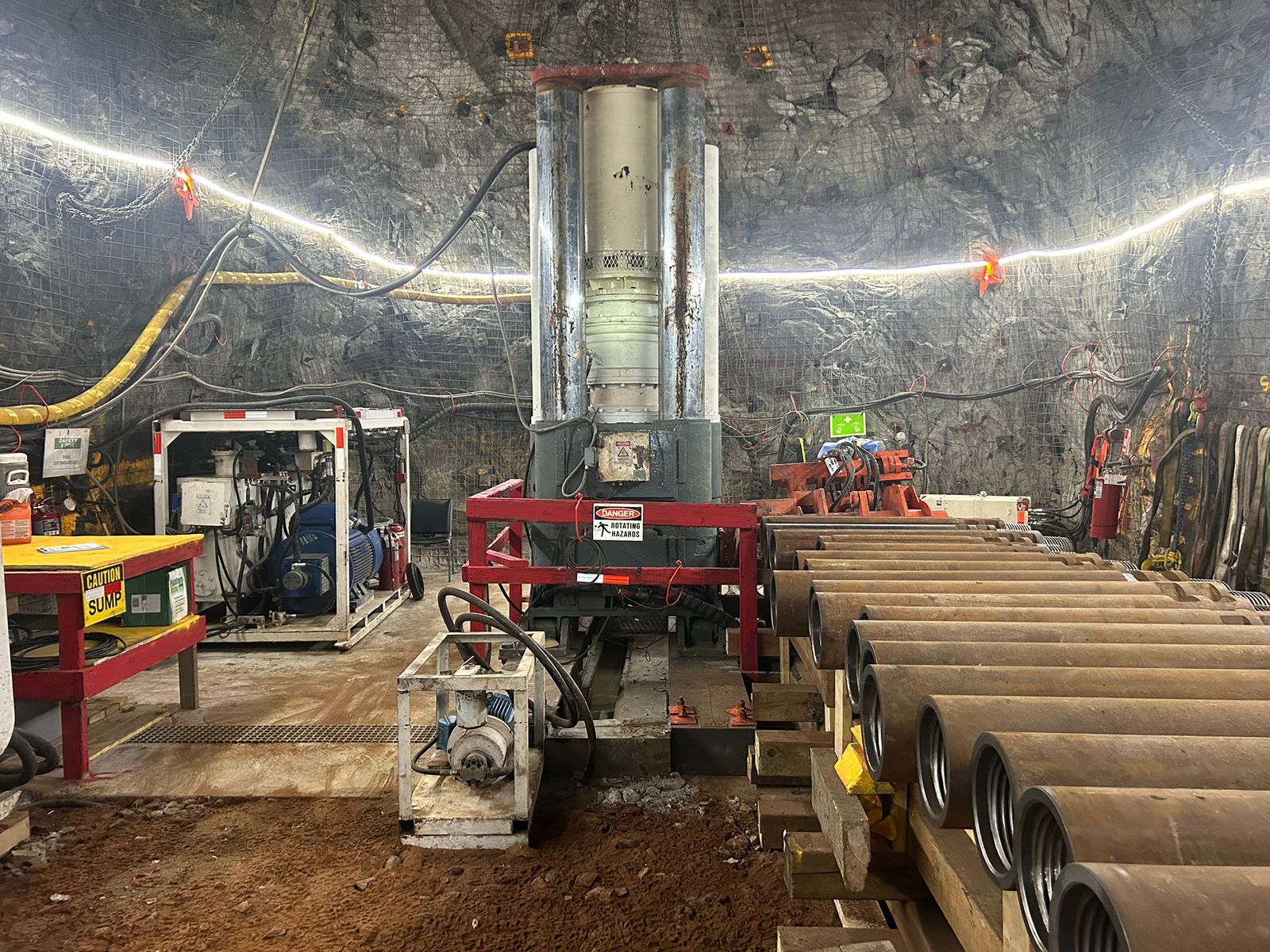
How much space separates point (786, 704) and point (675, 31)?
9.88 m

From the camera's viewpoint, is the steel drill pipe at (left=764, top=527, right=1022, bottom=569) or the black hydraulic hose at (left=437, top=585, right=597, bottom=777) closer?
the steel drill pipe at (left=764, top=527, right=1022, bottom=569)

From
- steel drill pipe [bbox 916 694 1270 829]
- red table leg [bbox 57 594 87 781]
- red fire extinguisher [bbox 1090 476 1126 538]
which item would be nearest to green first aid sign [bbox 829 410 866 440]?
red fire extinguisher [bbox 1090 476 1126 538]

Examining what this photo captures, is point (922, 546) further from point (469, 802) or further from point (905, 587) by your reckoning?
point (469, 802)

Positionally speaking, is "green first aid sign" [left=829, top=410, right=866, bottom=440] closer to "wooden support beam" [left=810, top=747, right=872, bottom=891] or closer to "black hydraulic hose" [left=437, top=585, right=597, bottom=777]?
"black hydraulic hose" [left=437, top=585, right=597, bottom=777]

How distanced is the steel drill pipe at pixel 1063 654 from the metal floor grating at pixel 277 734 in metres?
3.45

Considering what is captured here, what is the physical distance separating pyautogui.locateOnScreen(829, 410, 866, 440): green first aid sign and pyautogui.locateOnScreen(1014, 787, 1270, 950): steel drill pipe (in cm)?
982

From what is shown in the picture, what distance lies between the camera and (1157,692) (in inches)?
63.3

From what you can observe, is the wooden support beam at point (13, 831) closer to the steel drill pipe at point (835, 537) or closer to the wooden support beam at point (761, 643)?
the wooden support beam at point (761, 643)

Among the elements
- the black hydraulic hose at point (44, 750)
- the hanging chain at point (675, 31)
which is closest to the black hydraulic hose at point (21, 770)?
the black hydraulic hose at point (44, 750)

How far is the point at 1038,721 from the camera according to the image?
1.42 m

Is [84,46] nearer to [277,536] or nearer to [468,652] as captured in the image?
[277,536]

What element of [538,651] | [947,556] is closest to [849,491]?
[947,556]

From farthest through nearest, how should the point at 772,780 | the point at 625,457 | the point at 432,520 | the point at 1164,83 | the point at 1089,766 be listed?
the point at 432,520 → the point at 1164,83 → the point at 625,457 → the point at 772,780 → the point at 1089,766

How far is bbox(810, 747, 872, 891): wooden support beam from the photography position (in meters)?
1.70
